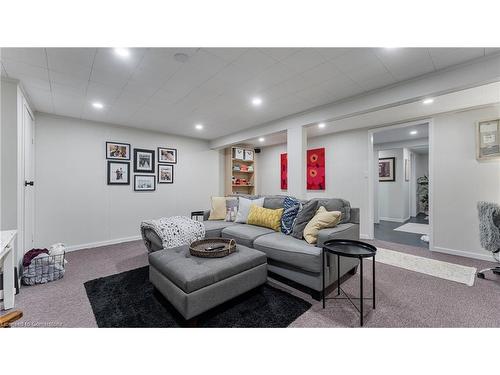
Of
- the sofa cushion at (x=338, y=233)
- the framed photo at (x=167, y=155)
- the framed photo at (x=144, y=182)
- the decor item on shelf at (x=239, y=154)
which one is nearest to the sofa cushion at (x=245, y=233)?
the sofa cushion at (x=338, y=233)

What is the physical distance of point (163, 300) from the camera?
77.2 inches

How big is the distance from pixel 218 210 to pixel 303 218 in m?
1.79

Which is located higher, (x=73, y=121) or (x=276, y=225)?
(x=73, y=121)

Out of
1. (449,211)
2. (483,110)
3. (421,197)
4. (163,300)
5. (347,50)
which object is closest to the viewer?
(347,50)

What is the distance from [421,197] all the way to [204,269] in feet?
26.4

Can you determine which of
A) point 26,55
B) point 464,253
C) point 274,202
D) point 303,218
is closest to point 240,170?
point 274,202

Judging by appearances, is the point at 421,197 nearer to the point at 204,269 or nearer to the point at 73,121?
the point at 204,269

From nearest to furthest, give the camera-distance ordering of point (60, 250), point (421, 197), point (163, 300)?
point (163, 300)
point (60, 250)
point (421, 197)

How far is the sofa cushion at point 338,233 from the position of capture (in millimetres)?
2029

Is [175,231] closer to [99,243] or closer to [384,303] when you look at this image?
[99,243]

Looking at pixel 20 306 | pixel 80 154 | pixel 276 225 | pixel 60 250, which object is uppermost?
pixel 80 154

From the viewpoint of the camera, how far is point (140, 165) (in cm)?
433

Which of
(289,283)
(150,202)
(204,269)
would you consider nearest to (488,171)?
(289,283)

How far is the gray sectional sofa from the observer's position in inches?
78.0
